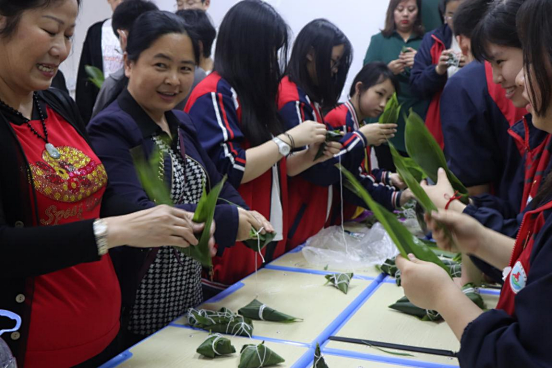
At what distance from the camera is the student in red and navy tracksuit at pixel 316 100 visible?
109 inches

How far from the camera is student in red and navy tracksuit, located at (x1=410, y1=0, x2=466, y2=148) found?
381cm

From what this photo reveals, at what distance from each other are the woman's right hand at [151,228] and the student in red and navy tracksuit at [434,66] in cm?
263

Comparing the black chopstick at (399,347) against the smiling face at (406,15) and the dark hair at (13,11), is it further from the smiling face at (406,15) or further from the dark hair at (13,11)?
the smiling face at (406,15)

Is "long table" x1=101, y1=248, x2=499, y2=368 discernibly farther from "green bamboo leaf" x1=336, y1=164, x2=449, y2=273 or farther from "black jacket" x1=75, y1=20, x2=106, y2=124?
"black jacket" x1=75, y1=20, x2=106, y2=124

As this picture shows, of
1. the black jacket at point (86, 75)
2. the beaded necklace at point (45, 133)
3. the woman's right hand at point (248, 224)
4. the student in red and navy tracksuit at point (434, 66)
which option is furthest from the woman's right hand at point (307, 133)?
the black jacket at point (86, 75)

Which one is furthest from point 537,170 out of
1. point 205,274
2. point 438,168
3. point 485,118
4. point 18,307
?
point 18,307

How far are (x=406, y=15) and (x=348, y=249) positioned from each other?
8.29 ft

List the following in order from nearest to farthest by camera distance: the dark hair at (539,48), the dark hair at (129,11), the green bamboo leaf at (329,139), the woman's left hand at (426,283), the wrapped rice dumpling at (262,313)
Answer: the dark hair at (539,48) < the woman's left hand at (426,283) < the wrapped rice dumpling at (262,313) < the green bamboo leaf at (329,139) < the dark hair at (129,11)

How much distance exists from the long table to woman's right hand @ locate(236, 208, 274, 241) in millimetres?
245

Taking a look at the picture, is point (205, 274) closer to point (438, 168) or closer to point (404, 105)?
point (438, 168)

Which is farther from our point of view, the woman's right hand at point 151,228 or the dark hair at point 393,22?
the dark hair at point 393,22

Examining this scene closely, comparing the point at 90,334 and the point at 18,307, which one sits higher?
the point at 18,307

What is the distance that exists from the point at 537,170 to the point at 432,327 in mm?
542

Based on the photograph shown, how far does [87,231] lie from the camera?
129 centimetres
